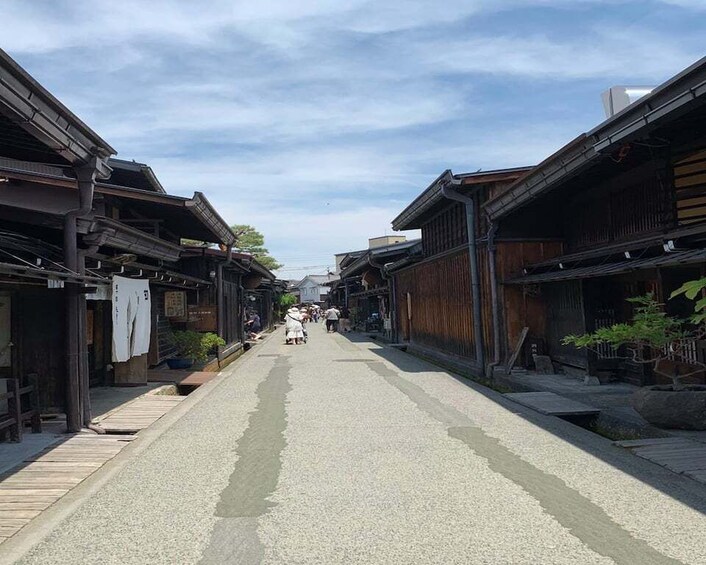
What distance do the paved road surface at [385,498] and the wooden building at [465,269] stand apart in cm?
481

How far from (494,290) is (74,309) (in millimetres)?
8885

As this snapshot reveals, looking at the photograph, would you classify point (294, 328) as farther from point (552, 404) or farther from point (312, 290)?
point (312, 290)

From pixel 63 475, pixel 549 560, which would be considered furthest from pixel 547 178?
pixel 63 475

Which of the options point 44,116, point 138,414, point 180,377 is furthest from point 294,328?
point 44,116

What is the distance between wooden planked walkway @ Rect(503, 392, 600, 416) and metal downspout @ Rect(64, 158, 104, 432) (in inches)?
267

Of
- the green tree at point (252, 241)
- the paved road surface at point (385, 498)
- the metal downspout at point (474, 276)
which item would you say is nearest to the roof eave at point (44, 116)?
the paved road surface at point (385, 498)

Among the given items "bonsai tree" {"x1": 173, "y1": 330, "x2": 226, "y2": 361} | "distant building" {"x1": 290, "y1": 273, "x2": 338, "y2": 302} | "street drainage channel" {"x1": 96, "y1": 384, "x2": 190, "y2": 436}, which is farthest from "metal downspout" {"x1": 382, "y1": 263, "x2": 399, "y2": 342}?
"distant building" {"x1": 290, "y1": 273, "x2": 338, "y2": 302}

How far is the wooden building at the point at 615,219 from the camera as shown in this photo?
25.4 feet

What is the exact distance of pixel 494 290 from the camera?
44.5ft

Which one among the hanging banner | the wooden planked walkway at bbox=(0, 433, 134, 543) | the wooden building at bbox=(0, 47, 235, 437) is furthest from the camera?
the hanging banner

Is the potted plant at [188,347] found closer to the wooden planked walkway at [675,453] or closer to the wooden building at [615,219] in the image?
the wooden building at [615,219]

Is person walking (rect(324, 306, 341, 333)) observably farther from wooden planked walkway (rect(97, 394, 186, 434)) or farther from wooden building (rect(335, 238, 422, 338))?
wooden planked walkway (rect(97, 394, 186, 434))

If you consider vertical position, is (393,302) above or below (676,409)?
above

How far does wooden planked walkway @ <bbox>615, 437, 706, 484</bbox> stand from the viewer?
5887mm
